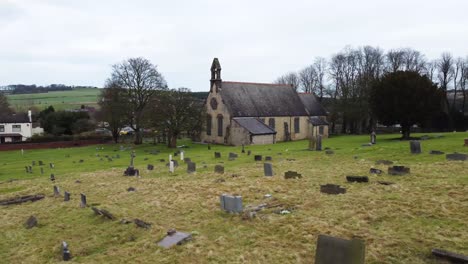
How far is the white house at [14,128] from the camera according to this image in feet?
253

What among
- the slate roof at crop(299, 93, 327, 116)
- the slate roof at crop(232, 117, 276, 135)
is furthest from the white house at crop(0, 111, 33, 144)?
the slate roof at crop(299, 93, 327, 116)

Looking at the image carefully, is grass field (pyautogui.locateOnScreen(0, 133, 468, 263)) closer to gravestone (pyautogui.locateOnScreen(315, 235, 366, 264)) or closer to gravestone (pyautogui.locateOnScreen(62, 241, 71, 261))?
gravestone (pyautogui.locateOnScreen(62, 241, 71, 261))

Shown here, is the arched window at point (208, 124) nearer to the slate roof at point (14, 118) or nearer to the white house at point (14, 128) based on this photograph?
the white house at point (14, 128)

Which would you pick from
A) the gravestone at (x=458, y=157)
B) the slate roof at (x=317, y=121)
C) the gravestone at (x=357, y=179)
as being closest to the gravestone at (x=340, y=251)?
the gravestone at (x=357, y=179)

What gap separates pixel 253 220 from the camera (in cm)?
1265

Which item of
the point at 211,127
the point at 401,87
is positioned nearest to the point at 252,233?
the point at 401,87

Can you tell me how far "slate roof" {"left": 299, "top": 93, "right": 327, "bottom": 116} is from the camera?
63062 millimetres

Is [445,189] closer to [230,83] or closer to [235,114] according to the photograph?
[235,114]

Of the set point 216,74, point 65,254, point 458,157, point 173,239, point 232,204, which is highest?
point 216,74

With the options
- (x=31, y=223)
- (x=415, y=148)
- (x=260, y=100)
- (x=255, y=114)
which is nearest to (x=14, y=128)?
(x=260, y=100)

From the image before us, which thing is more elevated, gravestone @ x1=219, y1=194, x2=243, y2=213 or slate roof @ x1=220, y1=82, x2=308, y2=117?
slate roof @ x1=220, y1=82, x2=308, y2=117

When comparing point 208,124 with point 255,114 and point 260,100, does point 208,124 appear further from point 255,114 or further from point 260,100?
point 260,100

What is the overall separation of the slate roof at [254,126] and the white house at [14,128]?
1917 inches

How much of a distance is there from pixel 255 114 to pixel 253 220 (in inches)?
1669
